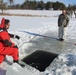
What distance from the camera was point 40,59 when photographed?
27.4 ft

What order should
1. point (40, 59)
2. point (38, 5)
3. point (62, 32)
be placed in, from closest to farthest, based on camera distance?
point (40, 59) → point (62, 32) → point (38, 5)

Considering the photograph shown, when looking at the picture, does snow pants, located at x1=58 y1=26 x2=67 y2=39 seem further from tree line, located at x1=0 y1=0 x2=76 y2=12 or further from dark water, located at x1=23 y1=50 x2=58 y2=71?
tree line, located at x1=0 y1=0 x2=76 y2=12

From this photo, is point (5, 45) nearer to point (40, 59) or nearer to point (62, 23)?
point (40, 59)

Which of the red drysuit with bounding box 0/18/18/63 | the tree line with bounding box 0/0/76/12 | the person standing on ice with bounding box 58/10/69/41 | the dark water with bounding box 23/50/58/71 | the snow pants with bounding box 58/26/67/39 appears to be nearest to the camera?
the red drysuit with bounding box 0/18/18/63

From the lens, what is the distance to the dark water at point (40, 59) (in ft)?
24.9

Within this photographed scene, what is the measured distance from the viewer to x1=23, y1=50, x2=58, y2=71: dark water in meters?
7.59

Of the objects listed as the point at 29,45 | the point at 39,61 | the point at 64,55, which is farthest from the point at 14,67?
the point at 29,45

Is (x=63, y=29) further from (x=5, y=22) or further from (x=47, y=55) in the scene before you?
(x=5, y=22)

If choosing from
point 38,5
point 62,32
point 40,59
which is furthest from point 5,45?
point 38,5

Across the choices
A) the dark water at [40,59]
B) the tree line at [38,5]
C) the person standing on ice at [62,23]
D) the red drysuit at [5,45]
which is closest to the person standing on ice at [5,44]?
the red drysuit at [5,45]

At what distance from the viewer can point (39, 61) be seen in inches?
318

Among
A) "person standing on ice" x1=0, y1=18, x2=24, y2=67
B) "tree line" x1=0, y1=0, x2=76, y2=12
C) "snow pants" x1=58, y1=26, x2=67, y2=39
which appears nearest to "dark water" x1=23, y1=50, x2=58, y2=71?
"person standing on ice" x1=0, y1=18, x2=24, y2=67

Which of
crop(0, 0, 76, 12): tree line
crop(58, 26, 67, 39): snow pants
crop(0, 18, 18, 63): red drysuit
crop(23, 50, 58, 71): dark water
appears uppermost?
crop(0, 18, 18, 63): red drysuit

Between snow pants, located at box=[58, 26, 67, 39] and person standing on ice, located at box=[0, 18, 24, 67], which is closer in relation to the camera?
person standing on ice, located at box=[0, 18, 24, 67]
